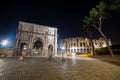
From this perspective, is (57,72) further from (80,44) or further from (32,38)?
(80,44)

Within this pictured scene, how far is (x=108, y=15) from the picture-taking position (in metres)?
24.6

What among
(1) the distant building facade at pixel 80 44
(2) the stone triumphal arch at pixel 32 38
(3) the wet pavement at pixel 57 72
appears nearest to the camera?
(3) the wet pavement at pixel 57 72

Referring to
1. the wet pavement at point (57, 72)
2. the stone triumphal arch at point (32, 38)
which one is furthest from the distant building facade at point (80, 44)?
the wet pavement at point (57, 72)

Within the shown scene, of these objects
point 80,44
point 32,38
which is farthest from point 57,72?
point 80,44

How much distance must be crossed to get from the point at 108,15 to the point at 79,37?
2040 inches

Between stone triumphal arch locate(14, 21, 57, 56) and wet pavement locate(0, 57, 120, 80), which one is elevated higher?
stone triumphal arch locate(14, 21, 57, 56)

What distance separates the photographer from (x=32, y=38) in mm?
39406

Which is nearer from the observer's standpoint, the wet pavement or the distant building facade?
the wet pavement

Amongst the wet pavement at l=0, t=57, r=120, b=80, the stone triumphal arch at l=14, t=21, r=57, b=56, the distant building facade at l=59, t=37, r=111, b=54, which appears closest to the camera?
the wet pavement at l=0, t=57, r=120, b=80

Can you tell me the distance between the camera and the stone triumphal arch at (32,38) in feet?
120

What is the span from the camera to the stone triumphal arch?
36.7m

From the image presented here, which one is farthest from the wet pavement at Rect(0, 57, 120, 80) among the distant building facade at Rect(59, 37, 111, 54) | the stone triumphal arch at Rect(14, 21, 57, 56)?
the distant building facade at Rect(59, 37, 111, 54)

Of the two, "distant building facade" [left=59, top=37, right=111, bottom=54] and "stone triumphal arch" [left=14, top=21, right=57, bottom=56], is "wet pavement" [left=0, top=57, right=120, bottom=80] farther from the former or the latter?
"distant building facade" [left=59, top=37, right=111, bottom=54]

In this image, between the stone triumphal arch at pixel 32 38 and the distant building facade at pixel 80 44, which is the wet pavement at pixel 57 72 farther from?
the distant building facade at pixel 80 44
